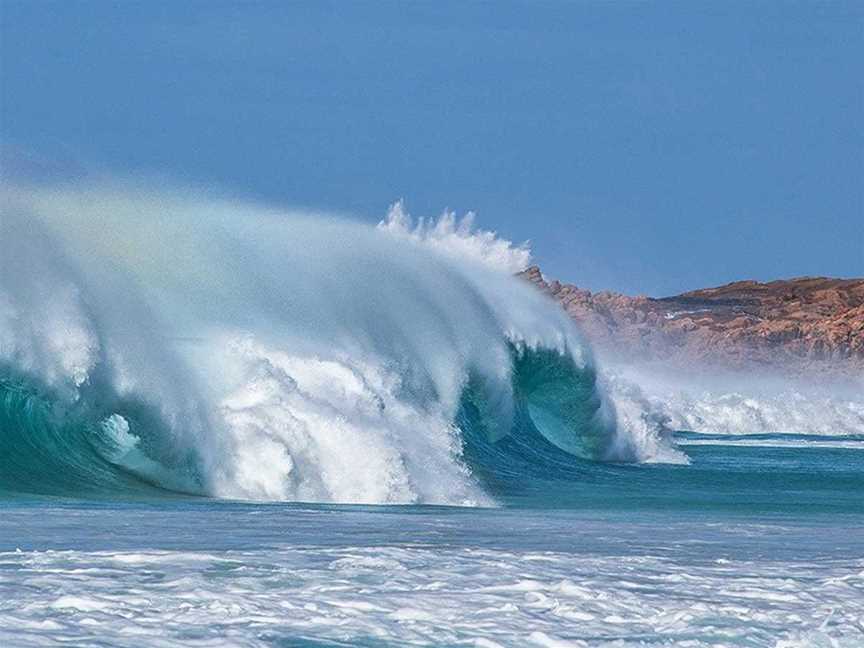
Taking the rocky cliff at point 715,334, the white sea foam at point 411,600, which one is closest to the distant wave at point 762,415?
the rocky cliff at point 715,334

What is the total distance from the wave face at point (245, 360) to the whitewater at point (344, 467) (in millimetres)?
33

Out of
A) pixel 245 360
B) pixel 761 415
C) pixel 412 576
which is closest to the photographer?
pixel 412 576

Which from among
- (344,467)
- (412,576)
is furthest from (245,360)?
(412,576)

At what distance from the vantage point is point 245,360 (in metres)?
17.2

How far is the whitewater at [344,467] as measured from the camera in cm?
847

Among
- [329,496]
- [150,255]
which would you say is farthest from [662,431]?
[329,496]

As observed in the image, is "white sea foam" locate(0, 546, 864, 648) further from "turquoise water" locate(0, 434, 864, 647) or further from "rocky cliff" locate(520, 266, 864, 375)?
"rocky cliff" locate(520, 266, 864, 375)

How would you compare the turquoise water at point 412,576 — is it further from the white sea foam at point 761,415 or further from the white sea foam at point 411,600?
the white sea foam at point 761,415

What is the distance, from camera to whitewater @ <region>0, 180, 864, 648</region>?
847cm

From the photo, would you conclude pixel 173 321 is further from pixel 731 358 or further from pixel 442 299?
pixel 731 358

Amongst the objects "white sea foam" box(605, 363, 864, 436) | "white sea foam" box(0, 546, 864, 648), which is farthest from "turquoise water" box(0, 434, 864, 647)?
"white sea foam" box(605, 363, 864, 436)

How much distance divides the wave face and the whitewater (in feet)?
0.11

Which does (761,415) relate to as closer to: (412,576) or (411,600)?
(412,576)

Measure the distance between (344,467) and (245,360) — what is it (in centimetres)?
206
